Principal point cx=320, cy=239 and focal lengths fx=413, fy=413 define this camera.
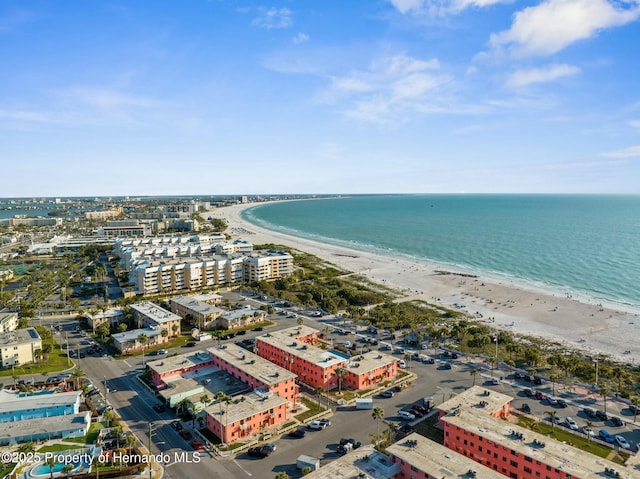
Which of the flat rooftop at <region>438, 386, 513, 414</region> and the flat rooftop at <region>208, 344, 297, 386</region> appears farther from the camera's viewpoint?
the flat rooftop at <region>208, 344, 297, 386</region>

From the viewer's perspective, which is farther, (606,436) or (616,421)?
(616,421)

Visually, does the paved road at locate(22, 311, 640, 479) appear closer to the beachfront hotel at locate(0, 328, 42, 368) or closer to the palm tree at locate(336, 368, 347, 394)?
the palm tree at locate(336, 368, 347, 394)

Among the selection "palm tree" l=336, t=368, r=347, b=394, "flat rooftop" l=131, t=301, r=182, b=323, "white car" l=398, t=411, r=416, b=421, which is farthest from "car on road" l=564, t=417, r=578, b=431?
"flat rooftop" l=131, t=301, r=182, b=323

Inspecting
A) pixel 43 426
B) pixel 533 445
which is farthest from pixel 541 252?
pixel 43 426

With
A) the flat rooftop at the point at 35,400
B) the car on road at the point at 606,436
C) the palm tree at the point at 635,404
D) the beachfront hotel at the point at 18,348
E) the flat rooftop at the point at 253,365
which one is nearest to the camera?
the car on road at the point at 606,436

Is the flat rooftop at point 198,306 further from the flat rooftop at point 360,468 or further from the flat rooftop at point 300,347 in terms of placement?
the flat rooftop at point 360,468

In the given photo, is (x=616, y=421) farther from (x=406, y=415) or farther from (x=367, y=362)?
(x=367, y=362)

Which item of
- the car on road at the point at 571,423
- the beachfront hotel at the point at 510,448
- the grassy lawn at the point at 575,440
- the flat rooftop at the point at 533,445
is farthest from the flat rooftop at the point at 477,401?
the car on road at the point at 571,423
